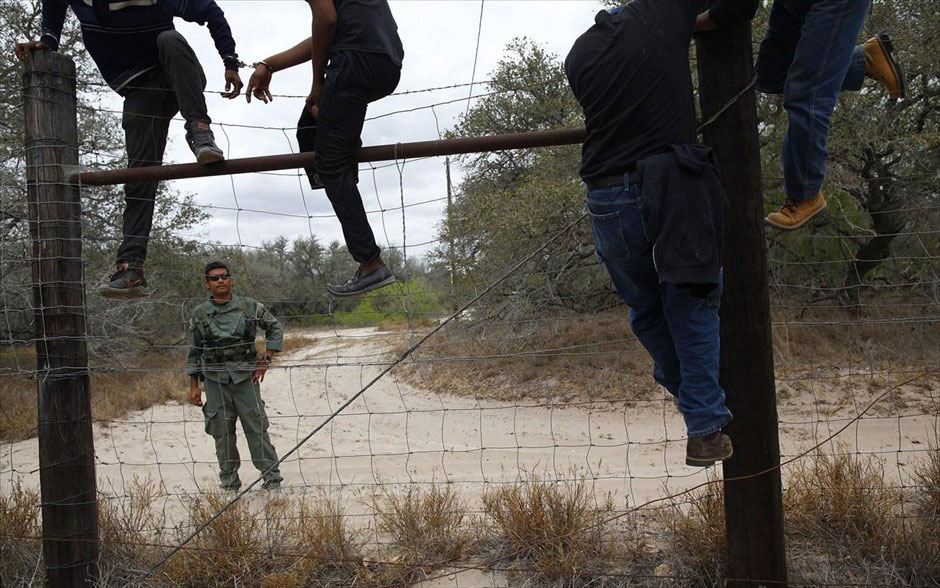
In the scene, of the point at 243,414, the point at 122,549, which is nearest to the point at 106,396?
the point at 243,414

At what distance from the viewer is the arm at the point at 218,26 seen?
328cm

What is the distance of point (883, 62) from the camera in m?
2.61

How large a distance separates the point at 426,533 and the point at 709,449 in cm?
209

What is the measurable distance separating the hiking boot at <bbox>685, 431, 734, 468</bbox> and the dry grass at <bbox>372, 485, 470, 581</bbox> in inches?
70.5

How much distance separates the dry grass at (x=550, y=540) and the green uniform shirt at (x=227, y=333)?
2.74 m

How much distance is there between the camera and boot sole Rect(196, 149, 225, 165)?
303 centimetres

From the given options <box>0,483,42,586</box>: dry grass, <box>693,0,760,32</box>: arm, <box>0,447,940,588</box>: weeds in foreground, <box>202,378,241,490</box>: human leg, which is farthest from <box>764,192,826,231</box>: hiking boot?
<box>202,378,241,490</box>: human leg

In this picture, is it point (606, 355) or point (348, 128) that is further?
point (606, 355)

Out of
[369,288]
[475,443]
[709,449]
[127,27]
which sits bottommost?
[475,443]

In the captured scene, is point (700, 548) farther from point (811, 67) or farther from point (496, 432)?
point (496, 432)

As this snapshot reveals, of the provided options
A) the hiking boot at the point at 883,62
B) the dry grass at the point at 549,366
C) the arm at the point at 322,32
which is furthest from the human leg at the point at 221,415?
the hiking boot at the point at 883,62

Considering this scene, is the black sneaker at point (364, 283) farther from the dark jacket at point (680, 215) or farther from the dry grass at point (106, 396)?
the dry grass at point (106, 396)

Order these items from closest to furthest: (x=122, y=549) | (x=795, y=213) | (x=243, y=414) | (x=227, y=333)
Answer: (x=795, y=213)
(x=122, y=549)
(x=227, y=333)
(x=243, y=414)

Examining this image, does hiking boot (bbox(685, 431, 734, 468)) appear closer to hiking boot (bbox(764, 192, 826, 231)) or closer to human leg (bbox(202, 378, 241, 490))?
hiking boot (bbox(764, 192, 826, 231))
